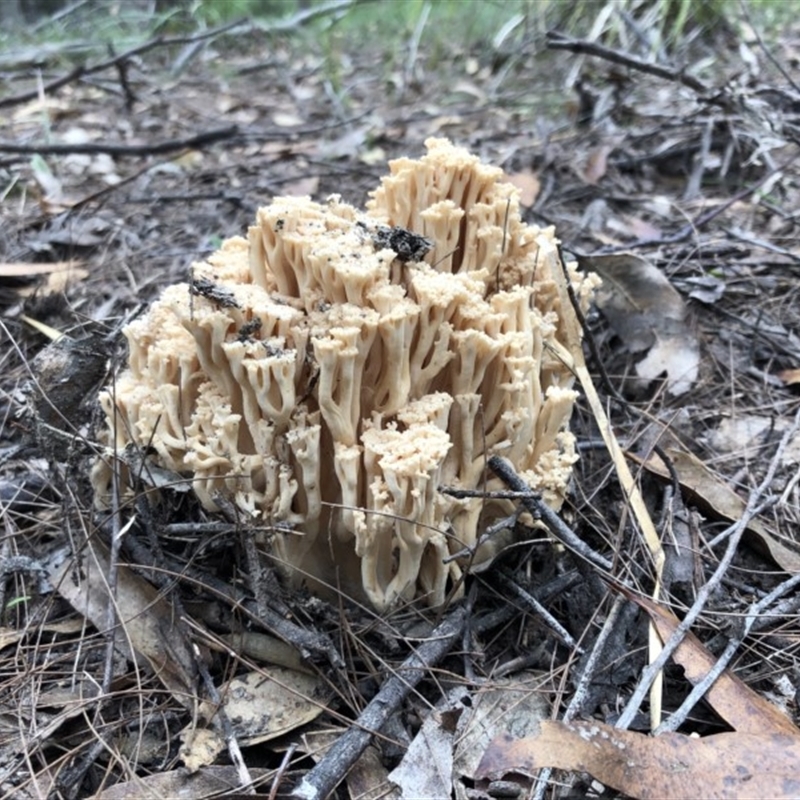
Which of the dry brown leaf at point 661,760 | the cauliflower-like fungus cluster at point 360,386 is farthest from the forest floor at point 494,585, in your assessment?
the cauliflower-like fungus cluster at point 360,386

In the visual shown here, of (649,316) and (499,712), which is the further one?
(649,316)

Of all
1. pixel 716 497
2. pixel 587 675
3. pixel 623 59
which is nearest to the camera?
pixel 587 675

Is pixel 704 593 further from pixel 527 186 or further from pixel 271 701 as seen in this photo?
pixel 527 186

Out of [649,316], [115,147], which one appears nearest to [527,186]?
[649,316]

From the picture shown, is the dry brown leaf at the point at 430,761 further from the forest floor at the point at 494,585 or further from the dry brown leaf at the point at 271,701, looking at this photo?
the dry brown leaf at the point at 271,701

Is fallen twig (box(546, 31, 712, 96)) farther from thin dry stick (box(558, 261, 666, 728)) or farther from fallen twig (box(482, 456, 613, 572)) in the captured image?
Answer: fallen twig (box(482, 456, 613, 572))

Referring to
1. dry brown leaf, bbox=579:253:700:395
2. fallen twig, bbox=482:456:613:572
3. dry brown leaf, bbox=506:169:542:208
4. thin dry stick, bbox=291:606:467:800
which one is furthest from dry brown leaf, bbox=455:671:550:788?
dry brown leaf, bbox=506:169:542:208

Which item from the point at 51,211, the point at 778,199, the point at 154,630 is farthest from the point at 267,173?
the point at 154,630
